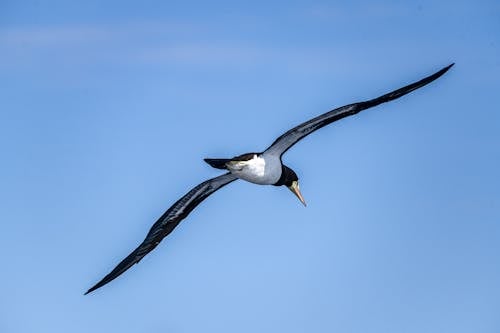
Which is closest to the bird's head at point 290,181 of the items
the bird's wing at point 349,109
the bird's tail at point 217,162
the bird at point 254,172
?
the bird at point 254,172

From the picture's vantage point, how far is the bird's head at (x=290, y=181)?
3169cm

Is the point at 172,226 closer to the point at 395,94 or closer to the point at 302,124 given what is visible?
the point at 302,124

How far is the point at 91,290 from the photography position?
1072 inches

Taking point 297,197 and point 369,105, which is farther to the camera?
point 297,197

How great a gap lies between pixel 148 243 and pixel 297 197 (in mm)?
5273

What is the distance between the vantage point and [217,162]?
29078 millimetres

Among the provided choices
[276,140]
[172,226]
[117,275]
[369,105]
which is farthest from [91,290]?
[369,105]

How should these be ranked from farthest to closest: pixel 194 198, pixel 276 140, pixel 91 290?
pixel 194 198
pixel 276 140
pixel 91 290

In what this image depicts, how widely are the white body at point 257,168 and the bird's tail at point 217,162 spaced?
0.18 meters

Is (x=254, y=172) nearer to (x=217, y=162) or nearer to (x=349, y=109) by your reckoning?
(x=217, y=162)

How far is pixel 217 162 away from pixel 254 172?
145cm

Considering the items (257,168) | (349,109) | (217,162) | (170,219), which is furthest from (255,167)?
(349,109)

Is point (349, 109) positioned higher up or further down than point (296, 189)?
higher up

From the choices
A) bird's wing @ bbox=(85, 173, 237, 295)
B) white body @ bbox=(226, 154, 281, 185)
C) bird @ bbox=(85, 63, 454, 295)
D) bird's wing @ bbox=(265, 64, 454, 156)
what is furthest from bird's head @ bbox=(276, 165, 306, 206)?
bird's wing @ bbox=(265, 64, 454, 156)
